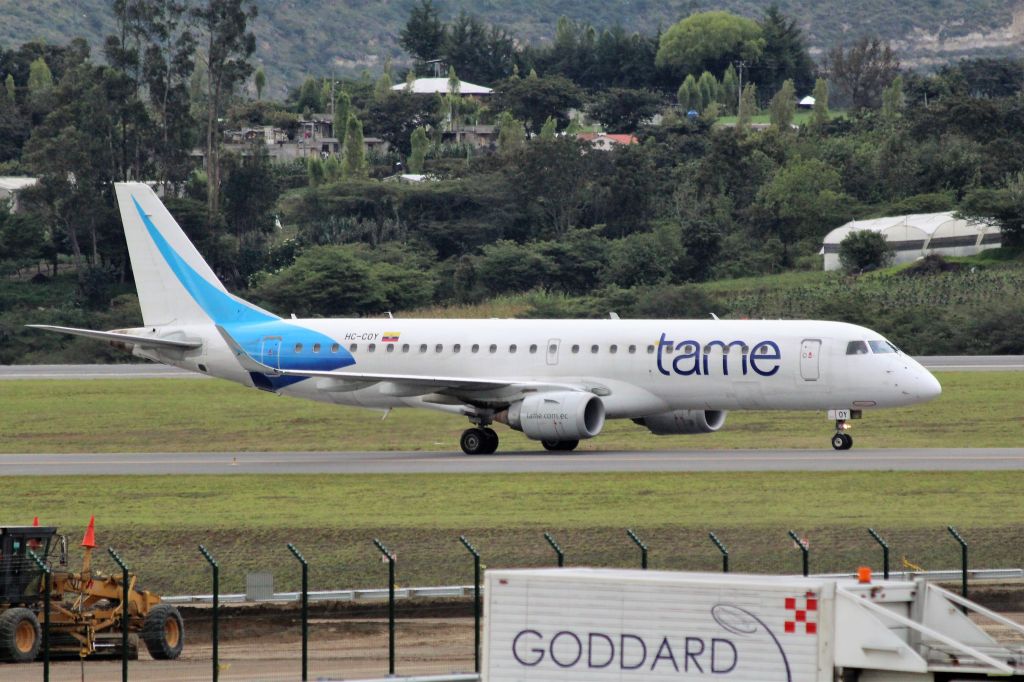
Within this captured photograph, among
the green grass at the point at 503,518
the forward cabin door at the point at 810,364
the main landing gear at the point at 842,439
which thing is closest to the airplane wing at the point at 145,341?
the green grass at the point at 503,518

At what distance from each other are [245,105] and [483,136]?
89.6 feet

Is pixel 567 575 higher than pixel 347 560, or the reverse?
pixel 567 575

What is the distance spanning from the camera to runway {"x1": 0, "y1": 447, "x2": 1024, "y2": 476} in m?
41.8

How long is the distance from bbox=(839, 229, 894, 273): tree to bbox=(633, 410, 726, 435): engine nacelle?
63.1 metres

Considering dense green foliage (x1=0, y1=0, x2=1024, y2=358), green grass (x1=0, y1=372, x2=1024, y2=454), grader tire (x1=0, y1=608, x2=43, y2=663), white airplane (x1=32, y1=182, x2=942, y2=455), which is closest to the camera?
grader tire (x1=0, y1=608, x2=43, y2=663)

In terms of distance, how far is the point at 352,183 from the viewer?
13612 cm

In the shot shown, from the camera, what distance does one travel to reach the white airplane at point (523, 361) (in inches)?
1780

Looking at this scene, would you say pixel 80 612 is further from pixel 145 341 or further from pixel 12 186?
pixel 12 186

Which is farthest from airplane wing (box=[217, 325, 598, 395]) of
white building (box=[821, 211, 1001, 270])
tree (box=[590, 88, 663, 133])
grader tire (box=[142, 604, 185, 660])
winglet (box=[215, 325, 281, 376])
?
tree (box=[590, 88, 663, 133])

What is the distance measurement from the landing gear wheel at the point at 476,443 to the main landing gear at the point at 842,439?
8.84 m

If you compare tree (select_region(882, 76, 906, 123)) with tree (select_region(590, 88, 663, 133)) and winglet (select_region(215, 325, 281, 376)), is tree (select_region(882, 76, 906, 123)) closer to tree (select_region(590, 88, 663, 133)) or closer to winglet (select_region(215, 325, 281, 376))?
tree (select_region(590, 88, 663, 133))

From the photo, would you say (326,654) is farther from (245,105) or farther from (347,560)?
(245,105)

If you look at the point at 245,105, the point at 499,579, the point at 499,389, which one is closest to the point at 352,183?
the point at 245,105

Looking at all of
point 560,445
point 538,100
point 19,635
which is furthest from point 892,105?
point 19,635
